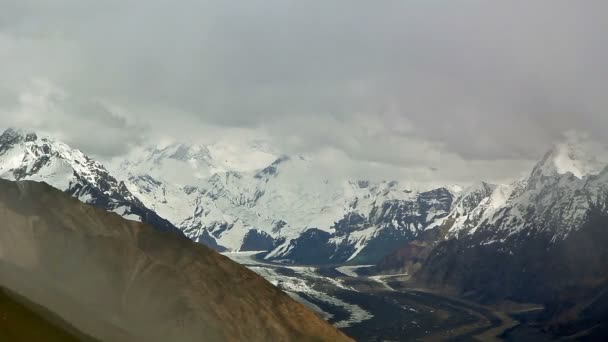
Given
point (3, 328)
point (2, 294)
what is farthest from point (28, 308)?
point (3, 328)

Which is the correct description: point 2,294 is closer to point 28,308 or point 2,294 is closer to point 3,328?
point 28,308

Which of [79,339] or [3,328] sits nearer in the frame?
[3,328]

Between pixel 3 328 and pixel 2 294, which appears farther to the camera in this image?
pixel 2 294

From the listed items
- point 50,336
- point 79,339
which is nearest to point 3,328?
point 50,336

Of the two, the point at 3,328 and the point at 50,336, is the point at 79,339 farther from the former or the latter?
the point at 3,328

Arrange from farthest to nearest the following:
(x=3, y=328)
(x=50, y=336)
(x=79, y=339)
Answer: (x=79, y=339), (x=50, y=336), (x=3, y=328)

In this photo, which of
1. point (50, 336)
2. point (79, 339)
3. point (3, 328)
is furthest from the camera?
point (79, 339)
